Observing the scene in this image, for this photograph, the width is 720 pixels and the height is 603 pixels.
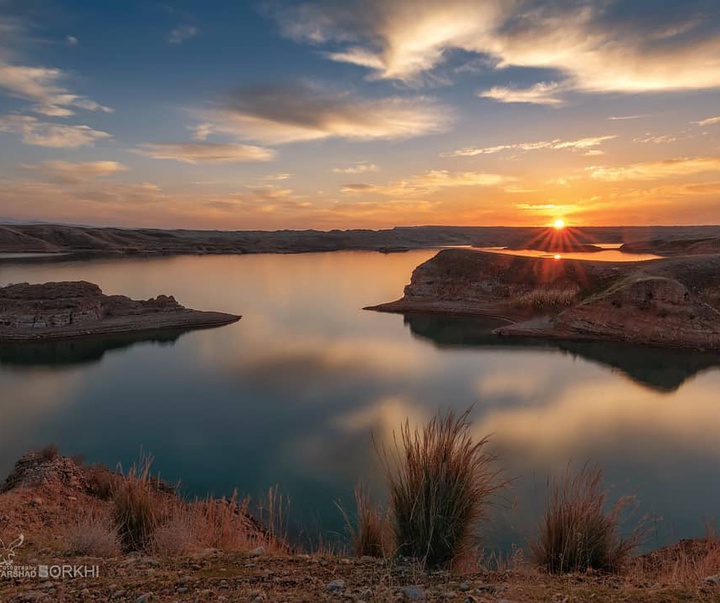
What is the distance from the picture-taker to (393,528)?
158 inches

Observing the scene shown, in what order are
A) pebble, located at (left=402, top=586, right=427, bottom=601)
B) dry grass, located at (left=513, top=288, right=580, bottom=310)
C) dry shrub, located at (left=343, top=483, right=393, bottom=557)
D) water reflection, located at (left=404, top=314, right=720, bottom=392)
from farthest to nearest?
1. dry grass, located at (left=513, top=288, right=580, bottom=310)
2. water reflection, located at (left=404, top=314, right=720, bottom=392)
3. dry shrub, located at (left=343, top=483, right=393, bottom=557)
4. pebble, located at (left=402, top=586, right=427, bottom=601)

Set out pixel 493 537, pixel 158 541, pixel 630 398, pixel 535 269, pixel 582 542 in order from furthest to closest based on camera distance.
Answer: pixel 535 269 → pixel 630 398 → pixel 493 537 → pixel 158 541 → pixel 582 542

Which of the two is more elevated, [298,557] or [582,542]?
[582,542]

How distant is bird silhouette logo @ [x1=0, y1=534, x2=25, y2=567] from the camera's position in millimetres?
3642

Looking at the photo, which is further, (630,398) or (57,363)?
(57,363)

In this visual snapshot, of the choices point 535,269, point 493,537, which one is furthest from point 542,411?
point 535,269

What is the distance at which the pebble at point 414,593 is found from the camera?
2871 millimetres

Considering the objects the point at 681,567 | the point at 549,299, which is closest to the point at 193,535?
the point at 681,567

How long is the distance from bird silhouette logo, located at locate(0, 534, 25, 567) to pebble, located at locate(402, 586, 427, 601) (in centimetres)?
314

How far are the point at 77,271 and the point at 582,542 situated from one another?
6094 centimetres

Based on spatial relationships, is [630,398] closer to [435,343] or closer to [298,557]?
[435,343]

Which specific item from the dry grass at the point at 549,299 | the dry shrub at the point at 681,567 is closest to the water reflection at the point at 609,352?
the dry grass at the point at 549,299

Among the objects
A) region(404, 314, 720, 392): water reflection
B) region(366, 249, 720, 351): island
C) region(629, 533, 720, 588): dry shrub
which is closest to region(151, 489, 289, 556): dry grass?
region(629, 533, 720, 588): dry shrub

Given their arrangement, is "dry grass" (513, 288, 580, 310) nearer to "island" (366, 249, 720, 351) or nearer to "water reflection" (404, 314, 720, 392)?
"island" (366, 249, 720, 351)
